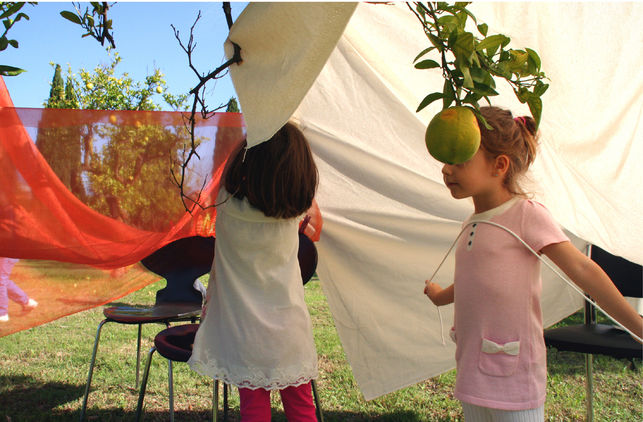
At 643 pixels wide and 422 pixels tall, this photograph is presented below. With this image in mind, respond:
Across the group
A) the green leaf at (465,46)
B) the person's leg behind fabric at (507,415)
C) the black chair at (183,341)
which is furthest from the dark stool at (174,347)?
the green leaf at (465,46)

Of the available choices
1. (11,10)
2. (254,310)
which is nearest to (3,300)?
(254,310)

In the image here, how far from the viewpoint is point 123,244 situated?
2.12 metres

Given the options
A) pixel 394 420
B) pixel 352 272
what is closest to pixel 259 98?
pixel 352 272

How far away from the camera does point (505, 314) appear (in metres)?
1.38

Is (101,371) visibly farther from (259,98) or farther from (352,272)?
(259,98)

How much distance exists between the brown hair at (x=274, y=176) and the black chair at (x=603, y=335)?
129 centimetres

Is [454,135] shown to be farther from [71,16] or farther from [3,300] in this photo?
[3,300]

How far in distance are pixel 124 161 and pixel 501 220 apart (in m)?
1.44

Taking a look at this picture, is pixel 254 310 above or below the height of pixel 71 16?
below

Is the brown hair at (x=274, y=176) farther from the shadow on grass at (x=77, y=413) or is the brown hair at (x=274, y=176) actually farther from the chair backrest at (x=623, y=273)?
the chair backrest at (x=623, y=273)

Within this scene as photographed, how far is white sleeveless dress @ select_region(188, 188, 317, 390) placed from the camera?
1747mm

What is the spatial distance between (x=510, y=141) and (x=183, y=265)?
190cm

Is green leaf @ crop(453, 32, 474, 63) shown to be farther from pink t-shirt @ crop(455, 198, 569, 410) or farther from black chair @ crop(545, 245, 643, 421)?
black chair @ crop(545, 245, 643, 421)

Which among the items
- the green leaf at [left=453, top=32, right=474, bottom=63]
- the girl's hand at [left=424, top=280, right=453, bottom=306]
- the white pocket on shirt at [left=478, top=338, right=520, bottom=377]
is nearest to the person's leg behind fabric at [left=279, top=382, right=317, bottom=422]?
the girl's hand at [left=424, top=280, right=453, bottom=306]
